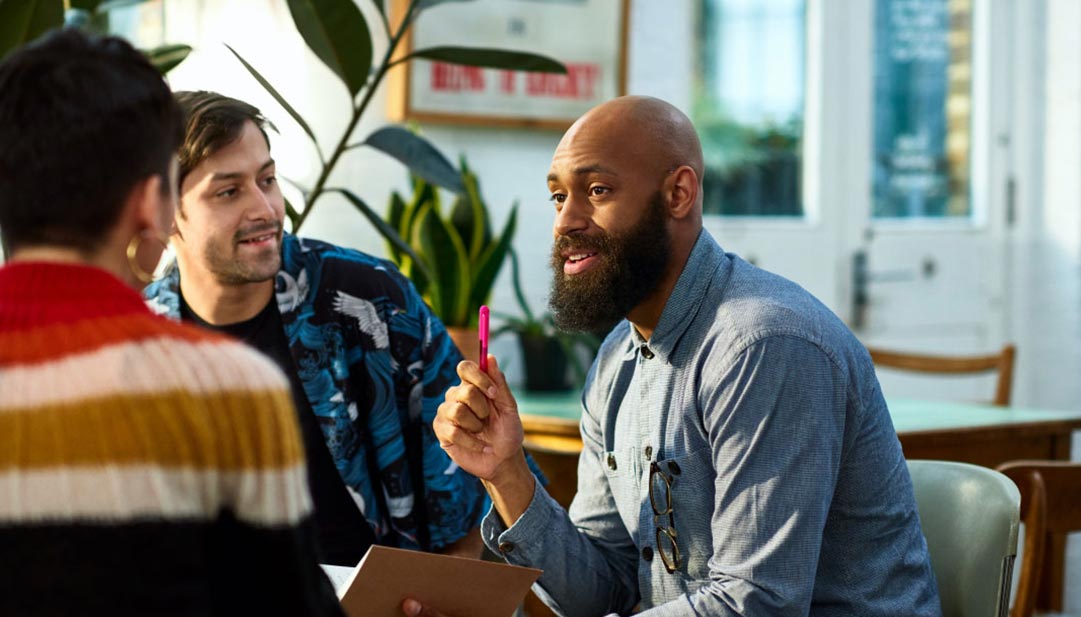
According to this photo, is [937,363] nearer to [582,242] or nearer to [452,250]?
[452,250]

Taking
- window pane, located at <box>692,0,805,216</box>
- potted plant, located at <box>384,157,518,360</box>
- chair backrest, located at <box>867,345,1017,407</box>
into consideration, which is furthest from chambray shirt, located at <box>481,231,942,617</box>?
window pane, located at <box>692,0,805,216</box>

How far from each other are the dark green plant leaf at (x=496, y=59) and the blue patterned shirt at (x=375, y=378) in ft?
1.65

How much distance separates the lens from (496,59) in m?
2.39

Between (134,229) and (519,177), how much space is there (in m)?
3.10

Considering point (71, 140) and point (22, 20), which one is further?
point (22, 20)

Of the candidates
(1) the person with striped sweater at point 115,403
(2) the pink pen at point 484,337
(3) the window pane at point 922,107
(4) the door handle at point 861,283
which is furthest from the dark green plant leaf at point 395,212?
Answer: (1) the person with striped sweater at point 115,403

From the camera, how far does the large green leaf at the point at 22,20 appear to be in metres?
2.03

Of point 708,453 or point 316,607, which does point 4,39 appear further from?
point 316,607

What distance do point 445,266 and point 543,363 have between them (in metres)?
0.45

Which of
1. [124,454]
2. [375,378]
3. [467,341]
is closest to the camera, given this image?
[124,454]

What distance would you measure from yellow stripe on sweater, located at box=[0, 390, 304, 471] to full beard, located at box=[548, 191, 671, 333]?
87 centimetres

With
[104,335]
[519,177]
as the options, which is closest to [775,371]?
[104,335]

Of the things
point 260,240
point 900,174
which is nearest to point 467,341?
point 260,240

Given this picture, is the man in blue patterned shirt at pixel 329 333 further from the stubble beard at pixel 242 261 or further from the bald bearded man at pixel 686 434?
the bald bearded man at pixel 686 434
